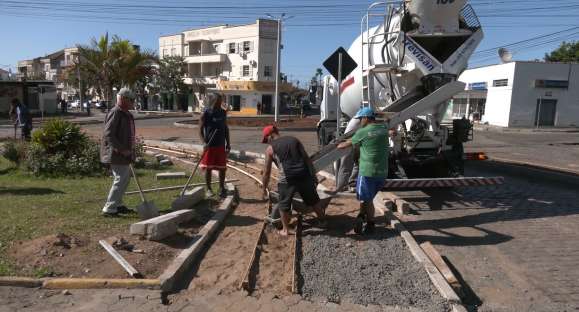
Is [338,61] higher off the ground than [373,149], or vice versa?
[338,61]

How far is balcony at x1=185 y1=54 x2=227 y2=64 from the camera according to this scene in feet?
195

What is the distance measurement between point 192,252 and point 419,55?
506 cm

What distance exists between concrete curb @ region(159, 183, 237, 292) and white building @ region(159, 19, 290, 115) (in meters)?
48.7

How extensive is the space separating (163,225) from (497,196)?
Answer: 6767 mm

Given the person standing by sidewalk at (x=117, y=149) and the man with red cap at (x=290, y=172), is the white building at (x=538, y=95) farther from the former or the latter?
the person standing by sidewalk at (x=117, y=149)

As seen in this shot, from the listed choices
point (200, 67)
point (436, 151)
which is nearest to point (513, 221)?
point (436, 151)

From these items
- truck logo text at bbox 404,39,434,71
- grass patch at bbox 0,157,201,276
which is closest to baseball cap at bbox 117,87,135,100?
Result: grass patch at bbox 0,157,201,276

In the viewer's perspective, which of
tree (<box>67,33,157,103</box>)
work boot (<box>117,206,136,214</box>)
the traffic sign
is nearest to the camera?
work boot (<box>117,206,136,214</box>)

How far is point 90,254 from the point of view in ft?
16.4

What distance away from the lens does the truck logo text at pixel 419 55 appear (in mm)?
7793

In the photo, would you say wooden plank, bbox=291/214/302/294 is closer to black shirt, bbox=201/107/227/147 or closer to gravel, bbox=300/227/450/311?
gravel, bbox=300/227/450/311

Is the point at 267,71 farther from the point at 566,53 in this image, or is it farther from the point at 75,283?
the point at 75,283

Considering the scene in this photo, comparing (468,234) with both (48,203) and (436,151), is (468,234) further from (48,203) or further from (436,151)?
(48,203)

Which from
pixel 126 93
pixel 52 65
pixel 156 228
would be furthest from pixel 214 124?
pixel 52 65
